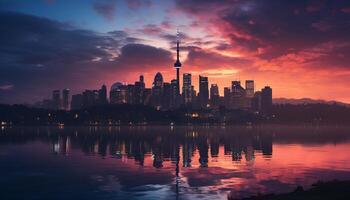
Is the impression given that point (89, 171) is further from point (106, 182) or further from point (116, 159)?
point (116, 159)

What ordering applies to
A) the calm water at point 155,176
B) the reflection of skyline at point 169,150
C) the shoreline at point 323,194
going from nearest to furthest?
the shoreline at point 323,194, the calm water at point 155,176, the reflection of skyline at point 169,150

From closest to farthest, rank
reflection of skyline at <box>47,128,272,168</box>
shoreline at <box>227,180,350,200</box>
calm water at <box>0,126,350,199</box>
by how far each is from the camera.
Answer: shoreline at <box>227,180,350,200</box>, calm water at <box>0,126,350,199</box>, reflection of skyline at <box>47,128,272,168</box>

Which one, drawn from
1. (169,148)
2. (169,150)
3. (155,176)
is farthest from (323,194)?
(169,148)

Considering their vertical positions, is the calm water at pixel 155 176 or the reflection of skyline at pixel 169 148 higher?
the reflection of skyline at pixel 169 148

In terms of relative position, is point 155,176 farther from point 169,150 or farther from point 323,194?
point 169,150

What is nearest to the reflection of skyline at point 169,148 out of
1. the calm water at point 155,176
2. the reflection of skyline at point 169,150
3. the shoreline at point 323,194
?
the reflection of skyline at point 169,150

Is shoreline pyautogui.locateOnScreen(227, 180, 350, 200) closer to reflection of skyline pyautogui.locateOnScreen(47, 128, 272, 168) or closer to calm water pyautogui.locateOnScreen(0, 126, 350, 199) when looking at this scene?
calm water pyautogui.locateOnScreen(0, 126, 350, 199)

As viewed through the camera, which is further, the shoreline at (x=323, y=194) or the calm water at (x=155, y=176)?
the calm water at (x=155, y=176)

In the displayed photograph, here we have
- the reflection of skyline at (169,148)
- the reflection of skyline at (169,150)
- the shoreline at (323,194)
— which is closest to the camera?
the shoreline at (323,194)

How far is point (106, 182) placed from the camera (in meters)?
38.8

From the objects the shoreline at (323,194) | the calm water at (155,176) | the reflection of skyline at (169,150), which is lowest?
the calm water at (155,176)

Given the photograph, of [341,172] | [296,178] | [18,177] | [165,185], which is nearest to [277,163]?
[341,172]

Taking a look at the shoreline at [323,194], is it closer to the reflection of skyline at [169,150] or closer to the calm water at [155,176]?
the calm water at [155,176]

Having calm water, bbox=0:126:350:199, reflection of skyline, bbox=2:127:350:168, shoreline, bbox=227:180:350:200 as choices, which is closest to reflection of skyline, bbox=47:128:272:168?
reflection of skyline, bbox=2:127:350:168
